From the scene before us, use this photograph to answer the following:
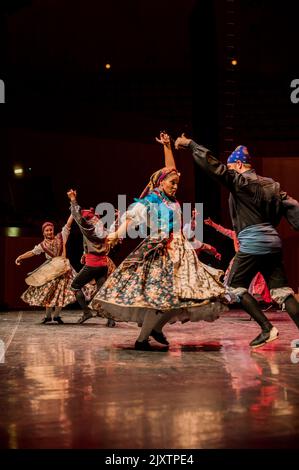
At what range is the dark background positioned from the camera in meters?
13.0

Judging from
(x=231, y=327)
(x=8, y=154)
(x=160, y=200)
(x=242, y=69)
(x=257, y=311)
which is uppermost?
(x=242, y=69)

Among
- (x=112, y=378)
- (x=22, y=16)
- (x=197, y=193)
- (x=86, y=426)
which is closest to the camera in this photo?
(x=86, y=426)

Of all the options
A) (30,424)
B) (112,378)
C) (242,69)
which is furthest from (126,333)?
(242,69)

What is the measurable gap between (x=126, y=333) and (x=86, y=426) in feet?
13.1

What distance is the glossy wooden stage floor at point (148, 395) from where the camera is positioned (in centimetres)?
220

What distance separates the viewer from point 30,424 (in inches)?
95.5

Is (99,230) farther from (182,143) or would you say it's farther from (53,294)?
(182,143)

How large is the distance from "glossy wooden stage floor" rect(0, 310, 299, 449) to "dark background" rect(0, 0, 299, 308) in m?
8.09

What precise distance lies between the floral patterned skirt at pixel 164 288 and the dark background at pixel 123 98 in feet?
26.1

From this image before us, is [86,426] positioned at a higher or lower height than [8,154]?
lower

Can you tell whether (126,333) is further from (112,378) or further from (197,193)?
(197,193)

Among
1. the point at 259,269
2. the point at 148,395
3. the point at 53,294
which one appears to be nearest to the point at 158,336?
the point at 259,269

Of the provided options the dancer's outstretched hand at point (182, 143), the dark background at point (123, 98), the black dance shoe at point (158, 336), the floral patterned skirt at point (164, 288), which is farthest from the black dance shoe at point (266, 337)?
the dark background at point (123, 98)

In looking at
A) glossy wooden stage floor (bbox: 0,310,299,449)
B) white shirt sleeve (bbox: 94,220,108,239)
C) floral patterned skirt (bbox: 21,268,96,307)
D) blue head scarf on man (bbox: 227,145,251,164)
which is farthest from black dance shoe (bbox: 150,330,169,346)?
floral patterned skirt (bbox: 21,268,96,307)
